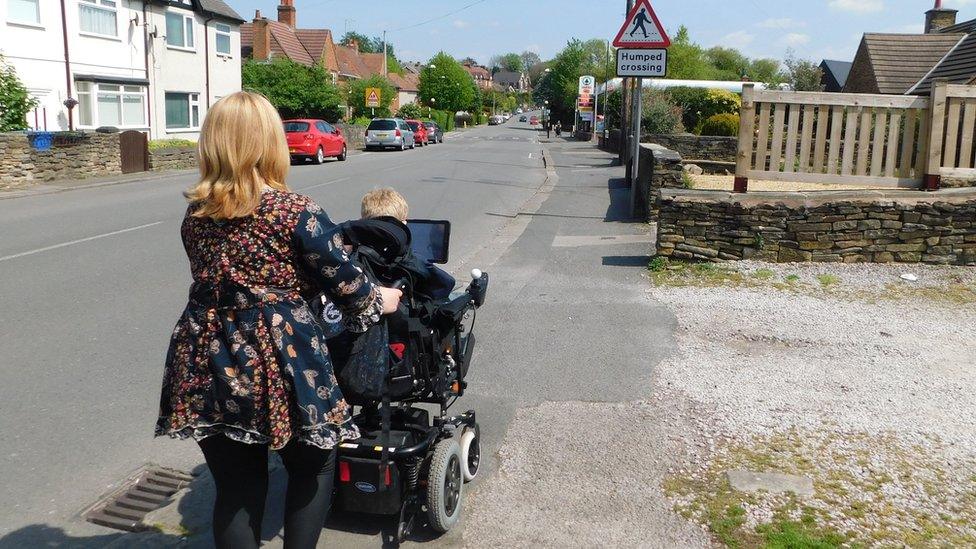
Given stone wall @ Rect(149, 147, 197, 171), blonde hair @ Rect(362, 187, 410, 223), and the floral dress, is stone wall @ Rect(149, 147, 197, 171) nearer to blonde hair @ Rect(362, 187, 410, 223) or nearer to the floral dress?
blonde hair @ Rect(362, 187, 410, 223)

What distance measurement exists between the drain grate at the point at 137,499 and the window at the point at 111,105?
27240 mm

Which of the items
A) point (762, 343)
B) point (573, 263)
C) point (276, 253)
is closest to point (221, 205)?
point (276, 253)

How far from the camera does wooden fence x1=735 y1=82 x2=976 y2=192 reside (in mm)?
9617

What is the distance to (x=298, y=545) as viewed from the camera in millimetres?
2949

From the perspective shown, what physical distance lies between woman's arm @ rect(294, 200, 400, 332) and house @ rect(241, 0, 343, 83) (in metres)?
46.9

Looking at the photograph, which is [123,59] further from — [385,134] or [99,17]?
[385,134]

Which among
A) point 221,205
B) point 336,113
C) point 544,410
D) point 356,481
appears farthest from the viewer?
point 336,113

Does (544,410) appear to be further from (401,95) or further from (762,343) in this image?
(401,95)

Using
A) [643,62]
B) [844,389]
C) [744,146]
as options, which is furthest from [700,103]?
[844,389]

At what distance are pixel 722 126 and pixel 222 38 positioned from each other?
875 inches

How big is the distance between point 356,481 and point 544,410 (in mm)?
1957

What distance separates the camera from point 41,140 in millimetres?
20516

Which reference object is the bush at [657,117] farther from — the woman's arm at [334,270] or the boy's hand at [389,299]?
the woman's arm at [334,270]

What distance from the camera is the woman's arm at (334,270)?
8.89ft
